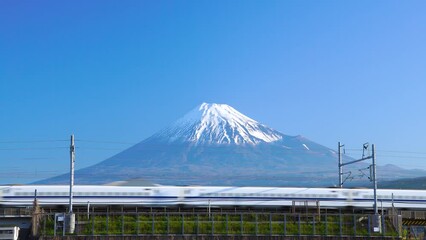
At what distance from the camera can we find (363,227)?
44.1 meters

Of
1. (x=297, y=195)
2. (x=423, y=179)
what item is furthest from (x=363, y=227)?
(x=423, y=179)

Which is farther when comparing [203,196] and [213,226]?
[203,196]

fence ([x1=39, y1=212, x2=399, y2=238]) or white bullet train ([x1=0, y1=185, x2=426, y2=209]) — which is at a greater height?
white bullet train ([x1=0, y1=185, x2=426, y2=209])

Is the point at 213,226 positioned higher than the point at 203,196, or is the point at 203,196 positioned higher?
the point at 203,196

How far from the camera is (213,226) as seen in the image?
42.3m

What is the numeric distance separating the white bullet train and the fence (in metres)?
13.0

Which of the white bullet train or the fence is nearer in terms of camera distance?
the fence

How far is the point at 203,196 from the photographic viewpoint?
6038cm

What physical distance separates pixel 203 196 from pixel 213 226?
18054mm

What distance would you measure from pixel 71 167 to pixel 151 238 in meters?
7.34

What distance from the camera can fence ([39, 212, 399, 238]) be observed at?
42219 mm

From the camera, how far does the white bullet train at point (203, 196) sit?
191 feet

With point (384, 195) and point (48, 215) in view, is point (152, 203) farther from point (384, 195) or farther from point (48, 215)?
point (384, 195)

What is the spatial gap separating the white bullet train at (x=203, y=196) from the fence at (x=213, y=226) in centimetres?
1299
